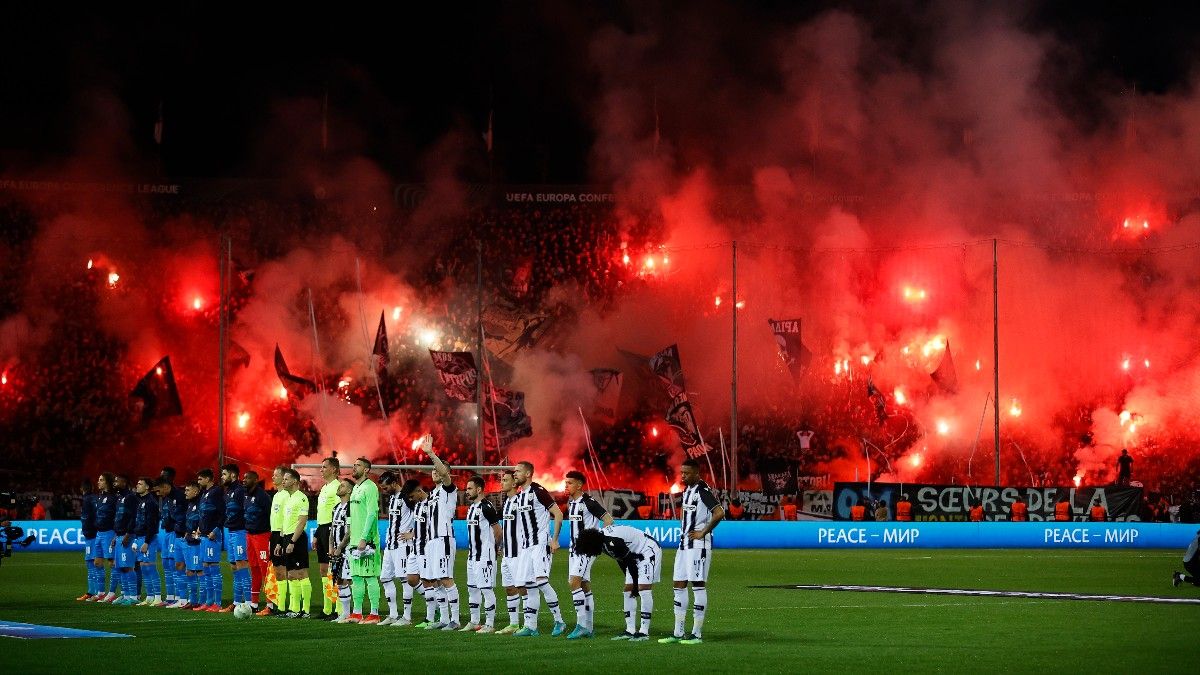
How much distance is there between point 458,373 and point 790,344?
44.5ft

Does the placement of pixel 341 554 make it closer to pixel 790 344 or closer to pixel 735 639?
pixel 735 639

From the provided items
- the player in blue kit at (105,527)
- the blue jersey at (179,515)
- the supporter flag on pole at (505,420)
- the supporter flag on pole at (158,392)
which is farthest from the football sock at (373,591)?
the supporter flag on pole at (158,392)

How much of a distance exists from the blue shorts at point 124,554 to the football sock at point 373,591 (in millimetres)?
5218

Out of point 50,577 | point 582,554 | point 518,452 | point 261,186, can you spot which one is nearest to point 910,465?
point 518,452

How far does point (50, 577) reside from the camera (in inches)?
1127

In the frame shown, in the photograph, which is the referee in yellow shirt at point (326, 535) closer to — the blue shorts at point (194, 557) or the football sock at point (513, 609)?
the blue shorts at point (194, 557)

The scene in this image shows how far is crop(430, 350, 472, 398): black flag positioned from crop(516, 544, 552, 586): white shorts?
41.9 metres

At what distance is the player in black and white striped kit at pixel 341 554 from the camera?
18.9 meters

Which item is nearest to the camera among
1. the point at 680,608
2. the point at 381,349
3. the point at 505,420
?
the point at 680,608

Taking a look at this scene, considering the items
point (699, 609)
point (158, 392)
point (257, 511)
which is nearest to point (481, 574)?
point (699, 609)

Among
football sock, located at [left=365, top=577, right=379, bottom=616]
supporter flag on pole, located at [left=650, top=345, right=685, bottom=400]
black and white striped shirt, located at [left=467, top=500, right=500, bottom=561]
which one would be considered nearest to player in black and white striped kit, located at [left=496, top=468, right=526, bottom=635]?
black and white striped shirt, located at [left=467, top=500, right=500, bottom=561]

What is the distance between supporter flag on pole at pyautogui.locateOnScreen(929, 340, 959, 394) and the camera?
61.9 metres

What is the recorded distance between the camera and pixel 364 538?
18.7 m

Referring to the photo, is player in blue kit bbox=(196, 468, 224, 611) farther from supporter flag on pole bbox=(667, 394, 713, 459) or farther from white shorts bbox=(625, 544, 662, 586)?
supporter flag on pole bbox=(667, 394, 713, 459)
